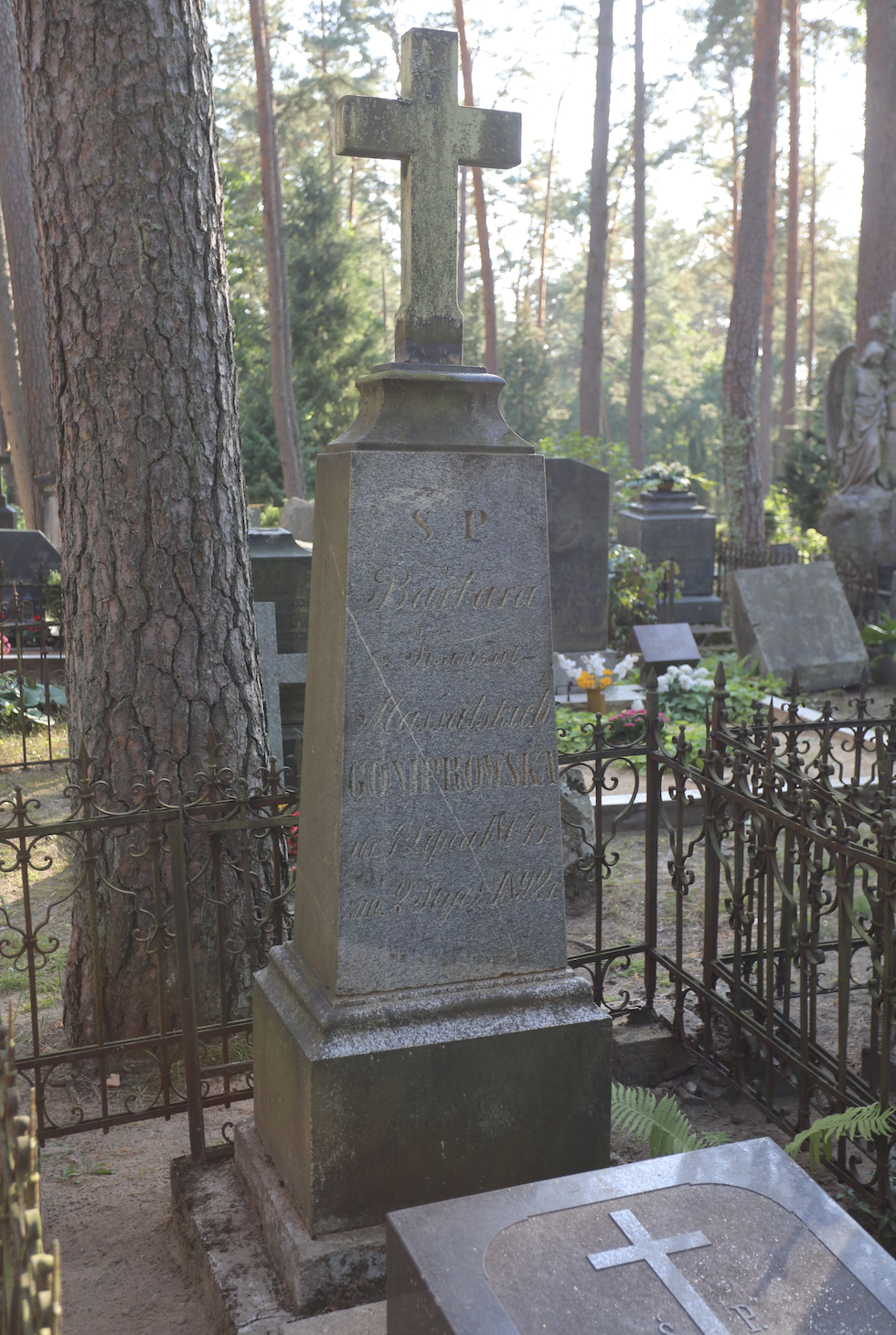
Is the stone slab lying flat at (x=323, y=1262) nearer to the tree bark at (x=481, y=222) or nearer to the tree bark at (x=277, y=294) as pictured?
the tree bark at (x=277, y=294)

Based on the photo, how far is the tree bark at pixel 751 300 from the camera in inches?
590

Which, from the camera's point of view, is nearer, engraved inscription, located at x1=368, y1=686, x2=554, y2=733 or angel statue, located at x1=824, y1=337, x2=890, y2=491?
engraved inscription, located at x1=368, y1=686, x2=554, y2=733

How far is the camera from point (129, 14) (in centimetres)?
366

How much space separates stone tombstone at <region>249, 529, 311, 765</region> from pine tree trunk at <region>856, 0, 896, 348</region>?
34.8 ft

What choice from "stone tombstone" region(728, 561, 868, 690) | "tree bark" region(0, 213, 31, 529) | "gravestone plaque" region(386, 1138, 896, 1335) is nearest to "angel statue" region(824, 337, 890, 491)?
"stone tombstone" region(728, 561, 868, 690)

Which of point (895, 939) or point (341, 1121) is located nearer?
point (341, 1121)

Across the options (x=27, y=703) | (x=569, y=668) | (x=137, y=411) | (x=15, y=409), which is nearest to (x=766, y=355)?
(x=15, y=409)

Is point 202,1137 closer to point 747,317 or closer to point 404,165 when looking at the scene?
point 404,165

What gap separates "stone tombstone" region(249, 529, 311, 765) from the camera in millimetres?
6367

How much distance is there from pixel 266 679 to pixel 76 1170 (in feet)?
10.5

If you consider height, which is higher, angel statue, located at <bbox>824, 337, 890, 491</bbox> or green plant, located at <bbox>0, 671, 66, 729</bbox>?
angel statue, located at <bbox>824, 337, 890, 491</bbox>

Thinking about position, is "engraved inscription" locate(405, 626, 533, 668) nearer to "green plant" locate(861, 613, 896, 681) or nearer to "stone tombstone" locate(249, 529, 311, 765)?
"stone tombstone" locate(249, 529, 311, 765)

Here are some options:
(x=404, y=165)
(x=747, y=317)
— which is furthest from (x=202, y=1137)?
(x=747, y=317)

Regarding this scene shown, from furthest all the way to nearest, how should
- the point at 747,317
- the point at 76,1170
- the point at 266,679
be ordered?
1. the point at 747,317
2. the point at 266,679
3. the point at 76,1170
